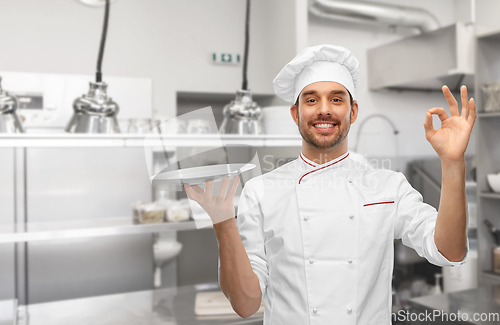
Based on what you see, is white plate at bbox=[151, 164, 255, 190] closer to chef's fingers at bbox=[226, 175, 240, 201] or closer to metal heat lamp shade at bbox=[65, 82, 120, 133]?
chef's fingers at bbox=[226, 175, 240, 201]

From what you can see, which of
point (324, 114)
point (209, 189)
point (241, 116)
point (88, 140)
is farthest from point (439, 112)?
point (88, 140)

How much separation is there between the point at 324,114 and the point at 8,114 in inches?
43.3

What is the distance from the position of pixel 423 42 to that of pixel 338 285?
8.15 ft

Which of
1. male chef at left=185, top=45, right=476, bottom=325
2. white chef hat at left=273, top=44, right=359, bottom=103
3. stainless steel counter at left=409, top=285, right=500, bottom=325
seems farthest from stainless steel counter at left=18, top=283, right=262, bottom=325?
white chef hat at left=273, top=44, right=359, bottom=103

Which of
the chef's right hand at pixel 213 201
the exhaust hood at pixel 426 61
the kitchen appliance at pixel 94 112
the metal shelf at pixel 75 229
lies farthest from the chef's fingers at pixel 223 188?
the exhaust hood at pixel 426 61

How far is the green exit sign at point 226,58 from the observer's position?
2.87 m

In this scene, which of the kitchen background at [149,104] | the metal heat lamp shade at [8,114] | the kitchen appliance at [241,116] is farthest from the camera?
the kitchen background at [149,104]

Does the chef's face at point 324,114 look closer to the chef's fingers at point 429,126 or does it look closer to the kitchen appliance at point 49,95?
the chef's fingers at point 429,126

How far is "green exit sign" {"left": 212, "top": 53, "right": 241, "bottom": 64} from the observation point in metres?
2.87

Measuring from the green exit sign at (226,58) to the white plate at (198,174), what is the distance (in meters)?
2.13

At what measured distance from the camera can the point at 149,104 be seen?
93.4 inches

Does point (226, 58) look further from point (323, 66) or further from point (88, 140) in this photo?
point (323, 66)

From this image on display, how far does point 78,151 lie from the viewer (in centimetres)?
208

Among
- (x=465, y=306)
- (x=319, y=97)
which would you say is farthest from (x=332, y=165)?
(x=465, y=306)
